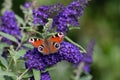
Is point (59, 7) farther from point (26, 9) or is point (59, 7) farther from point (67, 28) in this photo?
point (26, 9)

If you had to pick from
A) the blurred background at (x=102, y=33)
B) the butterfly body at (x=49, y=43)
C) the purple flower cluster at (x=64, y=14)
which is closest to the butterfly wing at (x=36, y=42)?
the butterfly body at (x=49, y=43)

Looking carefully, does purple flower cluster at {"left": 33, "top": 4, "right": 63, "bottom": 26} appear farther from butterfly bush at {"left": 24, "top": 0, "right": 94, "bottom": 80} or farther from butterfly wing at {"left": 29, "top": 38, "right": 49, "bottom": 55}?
butterfly wing at {"left": 29, "top": 38, "right": 49, "bottom": 55}

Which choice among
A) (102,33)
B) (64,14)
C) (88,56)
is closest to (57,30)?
(64,14)

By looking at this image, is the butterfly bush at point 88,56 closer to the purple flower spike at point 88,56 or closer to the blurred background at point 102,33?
the purple flower spike at point 88,56

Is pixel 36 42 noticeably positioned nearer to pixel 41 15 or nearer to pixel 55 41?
pixel 55 41

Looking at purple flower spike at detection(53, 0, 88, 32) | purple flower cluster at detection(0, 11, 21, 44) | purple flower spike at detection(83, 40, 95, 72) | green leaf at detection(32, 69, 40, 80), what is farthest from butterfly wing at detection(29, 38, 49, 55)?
purple flower spike at detection(83, 40, 95, 72)
